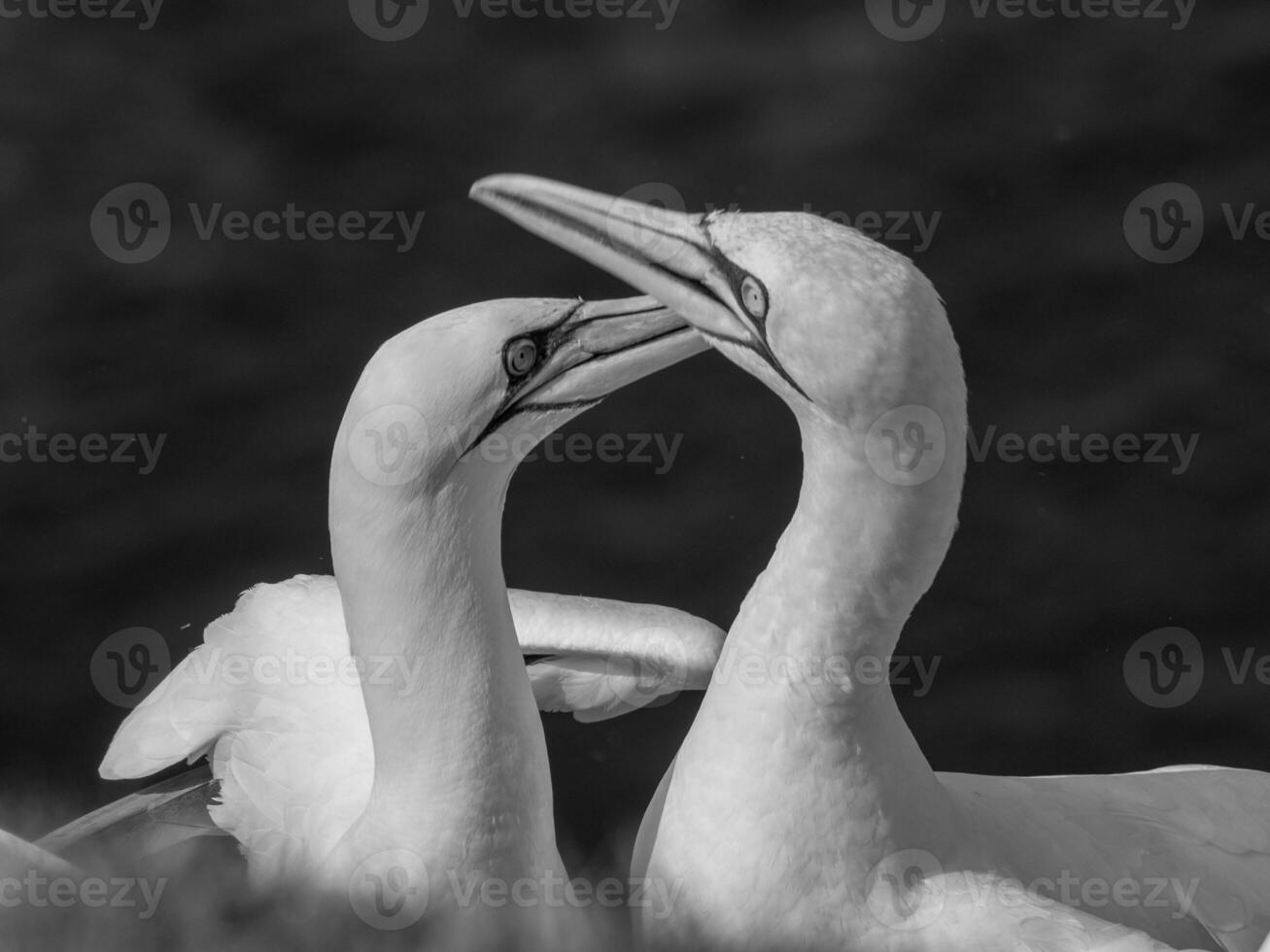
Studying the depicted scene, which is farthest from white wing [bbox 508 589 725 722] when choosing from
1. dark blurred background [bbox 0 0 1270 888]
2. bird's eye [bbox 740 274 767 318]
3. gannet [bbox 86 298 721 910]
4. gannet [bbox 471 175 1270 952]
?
bird's eye [bbox 740 274 767 318]

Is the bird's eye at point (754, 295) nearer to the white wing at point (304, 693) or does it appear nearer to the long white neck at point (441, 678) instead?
the long white neck at point (441, 678)

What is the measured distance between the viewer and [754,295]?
4695 mm

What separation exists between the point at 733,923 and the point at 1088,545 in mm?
4153

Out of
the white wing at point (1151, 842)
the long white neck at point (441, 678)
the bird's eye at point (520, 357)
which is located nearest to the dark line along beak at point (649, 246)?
the bird's eye at point (520, 357)

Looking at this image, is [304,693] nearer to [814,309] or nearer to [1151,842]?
[814,309]

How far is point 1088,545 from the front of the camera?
8.60 metres

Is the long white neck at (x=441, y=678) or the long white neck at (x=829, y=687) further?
the long white neck at (x=441, y=678)

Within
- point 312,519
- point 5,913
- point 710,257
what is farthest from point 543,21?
point 5,913

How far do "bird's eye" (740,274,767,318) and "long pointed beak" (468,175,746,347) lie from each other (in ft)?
0.27

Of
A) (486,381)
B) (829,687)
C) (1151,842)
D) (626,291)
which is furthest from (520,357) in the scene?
(626,291)

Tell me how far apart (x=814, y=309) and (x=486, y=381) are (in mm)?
997

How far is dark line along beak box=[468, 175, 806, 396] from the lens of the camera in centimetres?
489

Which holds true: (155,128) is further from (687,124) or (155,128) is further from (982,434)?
(982,434)

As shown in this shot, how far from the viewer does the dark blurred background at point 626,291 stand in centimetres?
827
